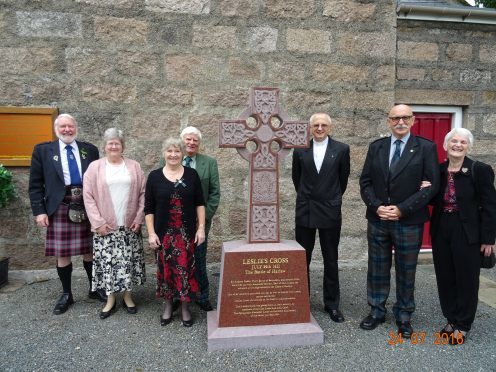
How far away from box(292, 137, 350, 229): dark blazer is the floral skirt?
1.06 metres

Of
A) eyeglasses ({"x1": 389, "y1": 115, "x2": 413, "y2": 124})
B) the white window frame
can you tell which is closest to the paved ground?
eyeglasses ({"x1": 389, "y1": 115, "x2": 413, "y2": 124})

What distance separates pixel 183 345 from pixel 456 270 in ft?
7.31

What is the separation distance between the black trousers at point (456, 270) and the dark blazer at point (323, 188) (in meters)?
0.85

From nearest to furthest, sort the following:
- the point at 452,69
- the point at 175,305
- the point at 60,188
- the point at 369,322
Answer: the point at 369,322
the point at 60,188
the point at 175,305
the point at 452,69

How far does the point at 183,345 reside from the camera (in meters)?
2.88

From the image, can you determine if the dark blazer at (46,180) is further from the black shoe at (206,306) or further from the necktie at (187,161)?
the black shoe at (206,306)

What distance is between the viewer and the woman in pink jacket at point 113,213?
3.21 metres

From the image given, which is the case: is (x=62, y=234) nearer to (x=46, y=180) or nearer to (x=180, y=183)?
(x=46, y=180)

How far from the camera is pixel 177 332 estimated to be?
309 centimetres

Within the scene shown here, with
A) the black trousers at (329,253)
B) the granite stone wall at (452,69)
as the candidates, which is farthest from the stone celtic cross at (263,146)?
the granite stone wall at (452,69)

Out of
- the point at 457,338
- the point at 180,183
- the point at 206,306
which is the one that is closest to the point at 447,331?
the point at 457,338

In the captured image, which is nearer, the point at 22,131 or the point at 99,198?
the point at 99,198

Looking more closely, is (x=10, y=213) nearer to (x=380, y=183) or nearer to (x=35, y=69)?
(x=35, y=69)

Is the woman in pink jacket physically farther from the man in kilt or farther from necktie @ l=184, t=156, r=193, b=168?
necktie @ l=184, t=156, r=193, b=168
